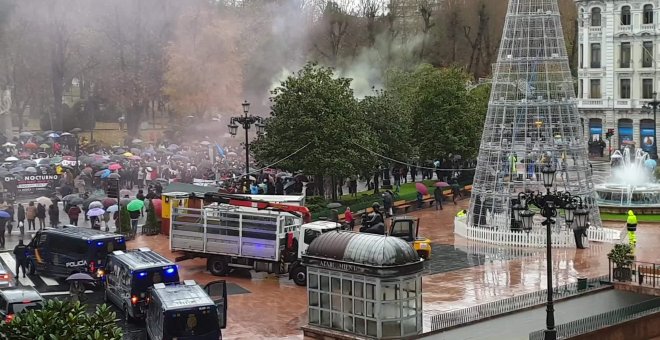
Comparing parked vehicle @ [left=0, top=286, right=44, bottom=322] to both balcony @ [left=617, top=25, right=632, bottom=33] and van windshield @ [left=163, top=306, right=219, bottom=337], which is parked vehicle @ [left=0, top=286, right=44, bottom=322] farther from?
balcony @ [left=617, top=25, right=632, bottom=33]

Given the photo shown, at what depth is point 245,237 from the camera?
108 feet

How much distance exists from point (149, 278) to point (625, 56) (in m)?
60.6

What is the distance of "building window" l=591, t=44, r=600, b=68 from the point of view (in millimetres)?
80875

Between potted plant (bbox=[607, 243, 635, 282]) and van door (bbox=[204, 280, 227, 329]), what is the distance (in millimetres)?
11662

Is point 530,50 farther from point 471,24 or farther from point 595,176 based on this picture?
point 471,24

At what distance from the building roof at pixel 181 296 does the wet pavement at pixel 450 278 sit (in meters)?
2.08

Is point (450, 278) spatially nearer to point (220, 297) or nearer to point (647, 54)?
point (220, 297)

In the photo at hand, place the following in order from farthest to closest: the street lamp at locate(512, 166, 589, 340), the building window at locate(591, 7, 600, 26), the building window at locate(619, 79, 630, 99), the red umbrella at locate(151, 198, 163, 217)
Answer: the building window at locate(591, 7, 600, 26), the building window at locate(619, 79, 630, 99), the red umbrella at locate(151, 198, 163, 217), the street lamp at locate(512, 166, 589, 340)

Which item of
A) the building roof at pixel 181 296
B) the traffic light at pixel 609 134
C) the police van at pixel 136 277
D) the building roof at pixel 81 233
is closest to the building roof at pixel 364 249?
the building roof at pixel 181 296

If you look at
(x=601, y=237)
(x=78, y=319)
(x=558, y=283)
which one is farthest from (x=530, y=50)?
(x=78, y=319)

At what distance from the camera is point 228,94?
274 ft

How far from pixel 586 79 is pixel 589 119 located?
3281mm

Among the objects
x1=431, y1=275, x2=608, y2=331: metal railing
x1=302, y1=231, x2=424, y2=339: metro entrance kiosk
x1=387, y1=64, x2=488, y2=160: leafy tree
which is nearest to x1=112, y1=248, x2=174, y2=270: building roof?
x1=302, y1=231, x2=424, y2=339: metro entrance kiosk

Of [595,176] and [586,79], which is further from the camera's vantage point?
[586,79]
